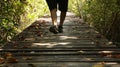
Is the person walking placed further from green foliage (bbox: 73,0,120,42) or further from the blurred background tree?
green foliage (bbox: 73,0,120,42)

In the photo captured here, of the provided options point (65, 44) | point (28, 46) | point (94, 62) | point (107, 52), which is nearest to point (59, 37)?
point (65, 44)

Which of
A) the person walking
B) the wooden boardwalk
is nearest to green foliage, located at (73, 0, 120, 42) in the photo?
the person walking

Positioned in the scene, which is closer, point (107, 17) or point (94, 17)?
point (107, 17)

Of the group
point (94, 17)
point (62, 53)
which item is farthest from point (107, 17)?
point (62, 53)

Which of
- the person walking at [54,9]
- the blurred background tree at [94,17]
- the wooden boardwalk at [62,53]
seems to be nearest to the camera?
the wooden boardwalk at [62,53]

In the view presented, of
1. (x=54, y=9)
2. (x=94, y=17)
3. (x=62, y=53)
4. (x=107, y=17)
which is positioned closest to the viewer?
(x=62, y=53)

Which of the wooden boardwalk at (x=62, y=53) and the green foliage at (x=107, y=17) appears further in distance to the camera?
the green foliage at (x=107, y=17)

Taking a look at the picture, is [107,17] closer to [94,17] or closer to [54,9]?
[94,17]

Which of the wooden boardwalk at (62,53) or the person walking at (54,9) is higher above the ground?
the person walking at (54,9)

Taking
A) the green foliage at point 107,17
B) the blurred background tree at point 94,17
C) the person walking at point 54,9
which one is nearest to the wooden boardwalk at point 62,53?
the person walking at point 54,9

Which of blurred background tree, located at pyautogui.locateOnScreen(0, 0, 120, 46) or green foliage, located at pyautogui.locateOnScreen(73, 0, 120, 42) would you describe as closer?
blurred background tree, located at pyautogui.locateOnScreen(0, 0, 120, 46)

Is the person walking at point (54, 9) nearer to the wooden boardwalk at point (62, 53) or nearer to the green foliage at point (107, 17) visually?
the wooden boardwalk at point (62, 53)

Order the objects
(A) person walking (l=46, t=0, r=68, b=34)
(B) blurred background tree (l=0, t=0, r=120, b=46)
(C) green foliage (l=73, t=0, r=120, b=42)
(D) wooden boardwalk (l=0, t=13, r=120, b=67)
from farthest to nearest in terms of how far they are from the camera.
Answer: (C) green foliage (l=73, t=0, r=120, b=42), (B) blurred background tree (l=0, t=0, r=120, b=46), (A) person walking (l=46, t=0, r=68, b=34), (D) wooden boardwalk (l=0, t=13, r=120, b=67)

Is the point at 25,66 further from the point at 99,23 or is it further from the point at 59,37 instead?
the point at 99,23
